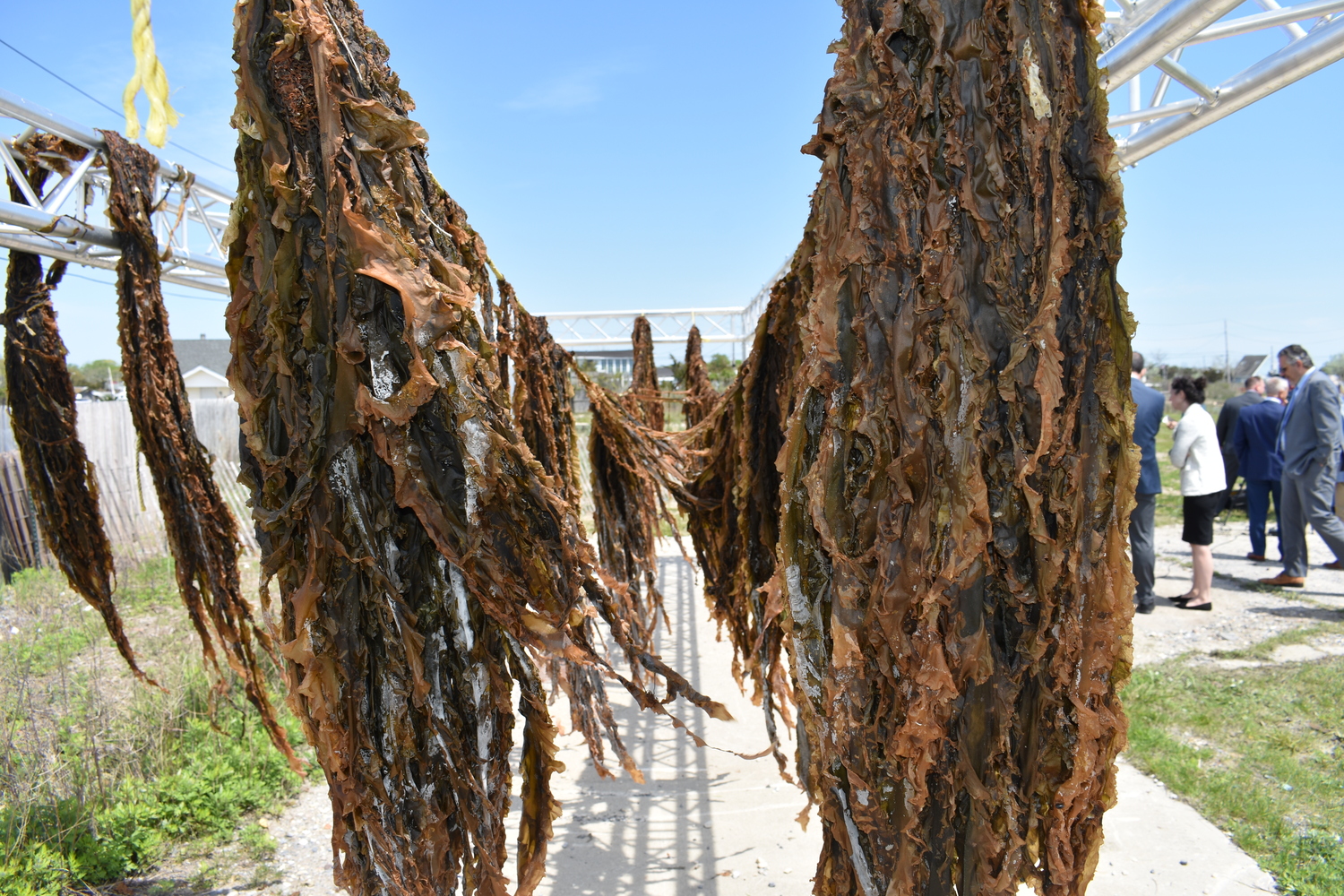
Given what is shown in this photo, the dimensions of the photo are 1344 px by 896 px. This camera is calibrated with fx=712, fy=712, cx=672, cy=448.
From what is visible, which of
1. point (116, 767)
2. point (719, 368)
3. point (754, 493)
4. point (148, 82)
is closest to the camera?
point (148, 82)

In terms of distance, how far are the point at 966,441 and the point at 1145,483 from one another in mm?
5417

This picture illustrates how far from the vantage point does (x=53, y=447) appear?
126 inches

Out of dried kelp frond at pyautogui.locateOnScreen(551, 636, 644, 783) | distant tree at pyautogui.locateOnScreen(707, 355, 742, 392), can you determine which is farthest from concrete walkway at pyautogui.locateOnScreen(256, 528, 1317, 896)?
distant tree at pyautogui.locateOnScreen(707, 355, 742, 392)

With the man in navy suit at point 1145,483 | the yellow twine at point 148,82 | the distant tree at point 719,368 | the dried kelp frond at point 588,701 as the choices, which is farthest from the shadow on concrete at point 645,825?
the distant tree at point 719,368

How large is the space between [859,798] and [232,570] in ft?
9.18

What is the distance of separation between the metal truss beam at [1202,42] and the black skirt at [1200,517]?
315cm

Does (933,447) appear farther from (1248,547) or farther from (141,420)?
(1248,547)

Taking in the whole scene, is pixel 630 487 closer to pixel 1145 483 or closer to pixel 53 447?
pixel 53 447

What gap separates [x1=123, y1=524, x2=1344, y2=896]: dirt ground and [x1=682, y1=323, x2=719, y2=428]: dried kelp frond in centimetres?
363

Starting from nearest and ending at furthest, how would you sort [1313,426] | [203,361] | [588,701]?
[588,701]
[1313,426]
[203,361]

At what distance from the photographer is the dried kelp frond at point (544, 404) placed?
2.80 metres

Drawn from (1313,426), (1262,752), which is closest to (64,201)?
(1262,752)

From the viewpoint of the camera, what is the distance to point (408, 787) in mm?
1575

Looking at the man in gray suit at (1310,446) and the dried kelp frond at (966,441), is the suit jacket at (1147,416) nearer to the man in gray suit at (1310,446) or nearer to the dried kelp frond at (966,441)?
the man in gray suit at (1310,446)
